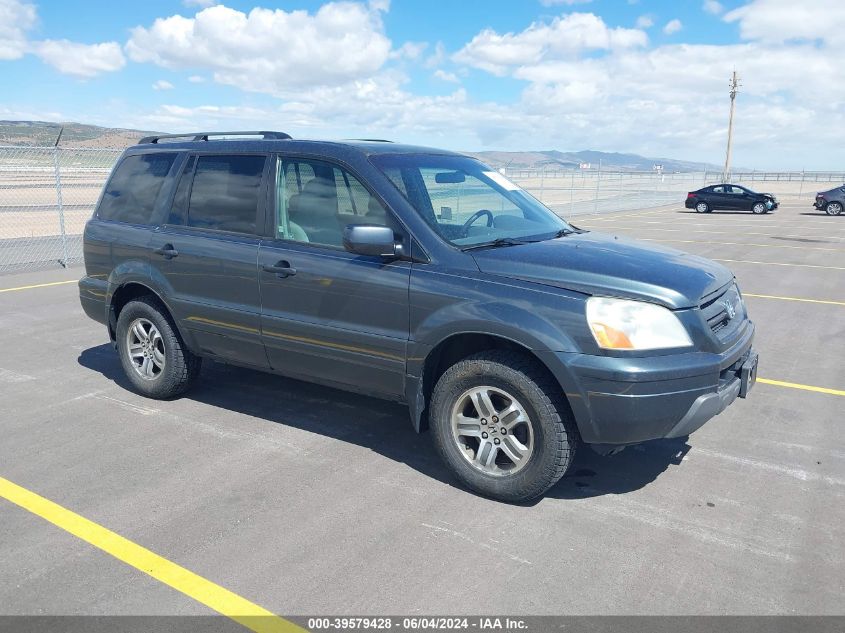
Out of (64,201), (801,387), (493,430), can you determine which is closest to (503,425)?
(493,430)

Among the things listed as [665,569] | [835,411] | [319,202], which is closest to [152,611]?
[665,569]

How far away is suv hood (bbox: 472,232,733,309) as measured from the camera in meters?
3.69

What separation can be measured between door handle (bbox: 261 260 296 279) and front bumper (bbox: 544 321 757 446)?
1.74 m

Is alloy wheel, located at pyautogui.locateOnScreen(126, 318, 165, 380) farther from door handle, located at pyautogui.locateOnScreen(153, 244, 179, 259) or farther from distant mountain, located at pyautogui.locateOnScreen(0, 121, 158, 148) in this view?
distant mountain, located at pyautogui.locateOnScreen(0, 121, 158, 148)

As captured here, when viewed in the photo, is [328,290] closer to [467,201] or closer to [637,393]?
[467,201]

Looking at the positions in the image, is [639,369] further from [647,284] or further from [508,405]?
[508,405]

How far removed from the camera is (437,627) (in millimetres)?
2885

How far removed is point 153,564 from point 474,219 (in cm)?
264

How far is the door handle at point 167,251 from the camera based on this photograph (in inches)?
203

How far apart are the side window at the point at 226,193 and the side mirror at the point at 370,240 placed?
109cm

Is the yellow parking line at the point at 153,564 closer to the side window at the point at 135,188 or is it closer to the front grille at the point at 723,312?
the side window at the point at 135,188

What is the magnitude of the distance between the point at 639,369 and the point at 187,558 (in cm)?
230

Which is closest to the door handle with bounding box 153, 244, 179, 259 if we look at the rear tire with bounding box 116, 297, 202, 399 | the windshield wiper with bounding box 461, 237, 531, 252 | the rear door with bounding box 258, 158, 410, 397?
the rear tire with bounding box 116, 297, 202, 399

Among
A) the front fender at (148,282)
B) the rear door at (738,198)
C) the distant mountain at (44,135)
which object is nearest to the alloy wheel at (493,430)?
the front fender at (148,282)
